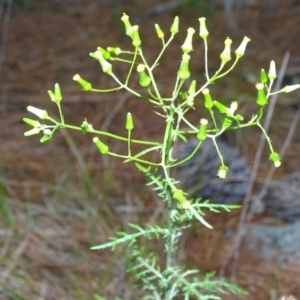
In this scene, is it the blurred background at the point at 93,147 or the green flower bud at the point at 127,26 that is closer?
the green flower bud at the point at 127,26

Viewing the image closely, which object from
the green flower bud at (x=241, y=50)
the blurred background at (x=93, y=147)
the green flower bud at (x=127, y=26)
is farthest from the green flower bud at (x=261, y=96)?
the blurred background at (x=93, y=147)

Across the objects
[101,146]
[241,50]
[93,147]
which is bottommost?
[101,146]

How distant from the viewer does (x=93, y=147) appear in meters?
3.15

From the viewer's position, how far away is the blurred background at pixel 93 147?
2.32 m

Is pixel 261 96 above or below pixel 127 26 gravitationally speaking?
below

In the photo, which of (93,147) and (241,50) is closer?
(241,50)

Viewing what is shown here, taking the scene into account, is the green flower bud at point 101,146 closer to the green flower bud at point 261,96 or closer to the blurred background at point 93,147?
the green flower bud at point 261,96

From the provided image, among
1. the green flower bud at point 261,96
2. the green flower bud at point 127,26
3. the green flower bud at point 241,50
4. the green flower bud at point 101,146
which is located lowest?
the green flower bud at point 101,146

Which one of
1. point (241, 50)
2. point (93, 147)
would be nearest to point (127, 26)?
point (241, 50)

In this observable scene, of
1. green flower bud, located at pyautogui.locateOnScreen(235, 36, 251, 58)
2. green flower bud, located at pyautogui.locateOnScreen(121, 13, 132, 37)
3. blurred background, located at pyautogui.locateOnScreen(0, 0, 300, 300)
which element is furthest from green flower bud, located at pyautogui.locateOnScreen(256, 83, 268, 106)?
blurred background, located at pyautogui.locateOnScreen(0, 0, 300, 300)

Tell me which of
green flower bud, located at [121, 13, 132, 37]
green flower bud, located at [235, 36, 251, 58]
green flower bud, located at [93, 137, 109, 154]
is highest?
green flower bud, located at [121, 13, 132, 37]

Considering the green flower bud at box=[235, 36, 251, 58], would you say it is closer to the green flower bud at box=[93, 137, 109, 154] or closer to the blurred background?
the green flower bud at box=[93, 137, 109, 154]

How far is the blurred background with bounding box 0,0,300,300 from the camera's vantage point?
2.32 m

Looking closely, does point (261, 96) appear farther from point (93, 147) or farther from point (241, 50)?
point (93, 147)
